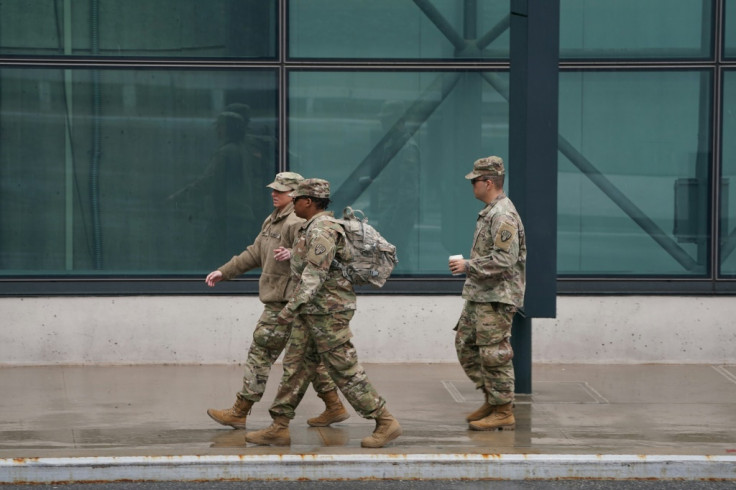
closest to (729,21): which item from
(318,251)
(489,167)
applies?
(489,167)

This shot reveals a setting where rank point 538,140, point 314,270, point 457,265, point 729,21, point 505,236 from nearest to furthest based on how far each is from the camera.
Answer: point 314,270, point 457,265, point 505,236, point 538,140, point 729,21

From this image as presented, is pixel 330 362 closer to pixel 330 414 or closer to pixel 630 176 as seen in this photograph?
pixel 330 414

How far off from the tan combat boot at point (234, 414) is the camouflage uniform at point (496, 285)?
176 cm

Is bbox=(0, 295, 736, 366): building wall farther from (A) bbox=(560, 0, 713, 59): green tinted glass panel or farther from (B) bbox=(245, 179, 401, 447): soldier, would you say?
(B) bbox=(245, 179, 401, 447): soldier

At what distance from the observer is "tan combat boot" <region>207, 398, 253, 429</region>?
9383 mm

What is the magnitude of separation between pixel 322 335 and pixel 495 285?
145 cm

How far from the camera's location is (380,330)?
1211 centimetres

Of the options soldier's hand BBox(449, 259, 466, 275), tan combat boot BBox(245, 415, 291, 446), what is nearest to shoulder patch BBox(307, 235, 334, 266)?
soldier's hand BBox(449, 259, 466, 275)

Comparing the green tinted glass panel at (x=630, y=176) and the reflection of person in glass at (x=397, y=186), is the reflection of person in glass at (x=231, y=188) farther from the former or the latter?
the green tinted glass panel at (x=630, y=176)

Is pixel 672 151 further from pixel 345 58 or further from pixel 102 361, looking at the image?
pixel 102 361

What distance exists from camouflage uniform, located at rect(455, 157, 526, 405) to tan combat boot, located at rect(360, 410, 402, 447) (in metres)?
0.93

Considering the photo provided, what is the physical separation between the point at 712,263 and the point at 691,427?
317 cm

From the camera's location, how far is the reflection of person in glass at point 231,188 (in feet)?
40.4

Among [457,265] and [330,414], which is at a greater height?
[457,265]
